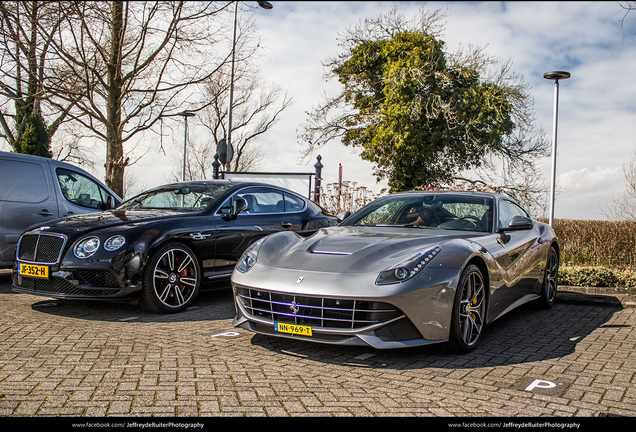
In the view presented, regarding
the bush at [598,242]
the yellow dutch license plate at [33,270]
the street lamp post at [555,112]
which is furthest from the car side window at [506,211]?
the bush at [598,242]

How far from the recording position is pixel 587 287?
25.5ft

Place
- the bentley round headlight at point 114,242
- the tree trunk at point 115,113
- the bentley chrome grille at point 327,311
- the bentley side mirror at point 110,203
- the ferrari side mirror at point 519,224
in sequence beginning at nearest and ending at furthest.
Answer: the bentley chrome grille at point 327,311
the ferrari side mirror at point 519,224
the bentley round headlight at point 114,242
the bentley side mirror at point 110,203
the tree trunk at point 115,113

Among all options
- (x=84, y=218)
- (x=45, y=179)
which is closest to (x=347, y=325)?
(x=84, y=218)

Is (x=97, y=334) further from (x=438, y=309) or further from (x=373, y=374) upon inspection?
(x=438, y=309)

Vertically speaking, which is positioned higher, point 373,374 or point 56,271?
point 56,271

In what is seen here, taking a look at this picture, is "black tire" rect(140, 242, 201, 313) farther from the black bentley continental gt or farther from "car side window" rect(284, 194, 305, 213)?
"car side window" rect(284, 194, 305, 213)

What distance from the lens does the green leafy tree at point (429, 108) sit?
2698 centimetres

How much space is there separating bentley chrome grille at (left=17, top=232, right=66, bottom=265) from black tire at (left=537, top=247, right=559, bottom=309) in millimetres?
5495

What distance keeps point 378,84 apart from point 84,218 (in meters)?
26.8

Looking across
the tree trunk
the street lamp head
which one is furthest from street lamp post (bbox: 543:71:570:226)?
the tree trunk

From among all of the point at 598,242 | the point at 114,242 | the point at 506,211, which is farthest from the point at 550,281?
the point at 598,242

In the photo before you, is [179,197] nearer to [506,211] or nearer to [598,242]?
[506,211]

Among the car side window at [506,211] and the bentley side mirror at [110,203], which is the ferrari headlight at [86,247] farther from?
the car side window at [506,211]

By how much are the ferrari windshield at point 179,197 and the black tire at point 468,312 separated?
349 cm
